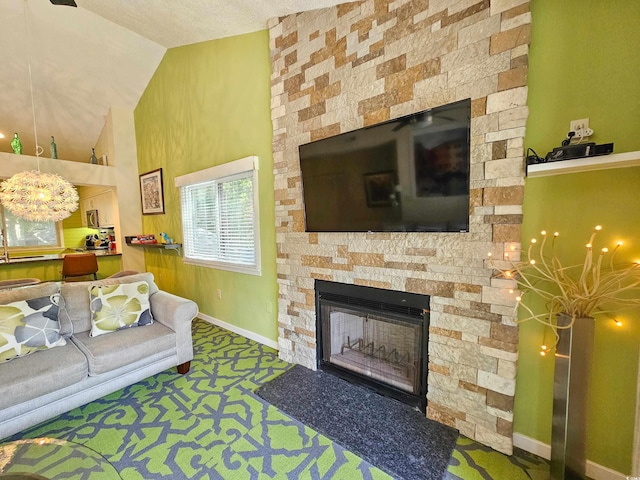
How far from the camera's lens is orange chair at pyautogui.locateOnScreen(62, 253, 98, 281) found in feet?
13.4

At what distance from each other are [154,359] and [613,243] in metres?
3.12

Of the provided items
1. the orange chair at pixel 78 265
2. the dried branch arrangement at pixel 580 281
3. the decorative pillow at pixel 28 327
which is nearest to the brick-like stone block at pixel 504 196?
the dried branch arrangement at pixel 580 281

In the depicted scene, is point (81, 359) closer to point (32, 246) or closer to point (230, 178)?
point (230, 178)

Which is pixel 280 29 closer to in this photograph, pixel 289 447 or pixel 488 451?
pixel 289 447

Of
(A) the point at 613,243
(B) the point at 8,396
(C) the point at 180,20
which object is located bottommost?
Result: (B) the point at 8,396

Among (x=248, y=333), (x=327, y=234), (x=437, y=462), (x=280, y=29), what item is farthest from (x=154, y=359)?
(x=280, y=29)

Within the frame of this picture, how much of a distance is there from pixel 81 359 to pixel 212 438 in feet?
3.55

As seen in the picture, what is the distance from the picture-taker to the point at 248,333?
3127mm

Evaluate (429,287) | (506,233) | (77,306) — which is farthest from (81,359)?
(506,233)

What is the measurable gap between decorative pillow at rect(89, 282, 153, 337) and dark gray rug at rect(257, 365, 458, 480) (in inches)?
50.0

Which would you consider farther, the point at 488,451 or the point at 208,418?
the point at 208,418

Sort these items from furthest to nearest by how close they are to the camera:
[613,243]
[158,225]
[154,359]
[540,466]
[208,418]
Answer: [158,225] → [154,359] → [208,418] → [540,466] → [613,243]

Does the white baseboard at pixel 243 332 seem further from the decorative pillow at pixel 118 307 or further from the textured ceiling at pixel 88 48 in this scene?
the textured ceiling at pixel 88 48

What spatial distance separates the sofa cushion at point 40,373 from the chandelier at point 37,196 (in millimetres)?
2411
